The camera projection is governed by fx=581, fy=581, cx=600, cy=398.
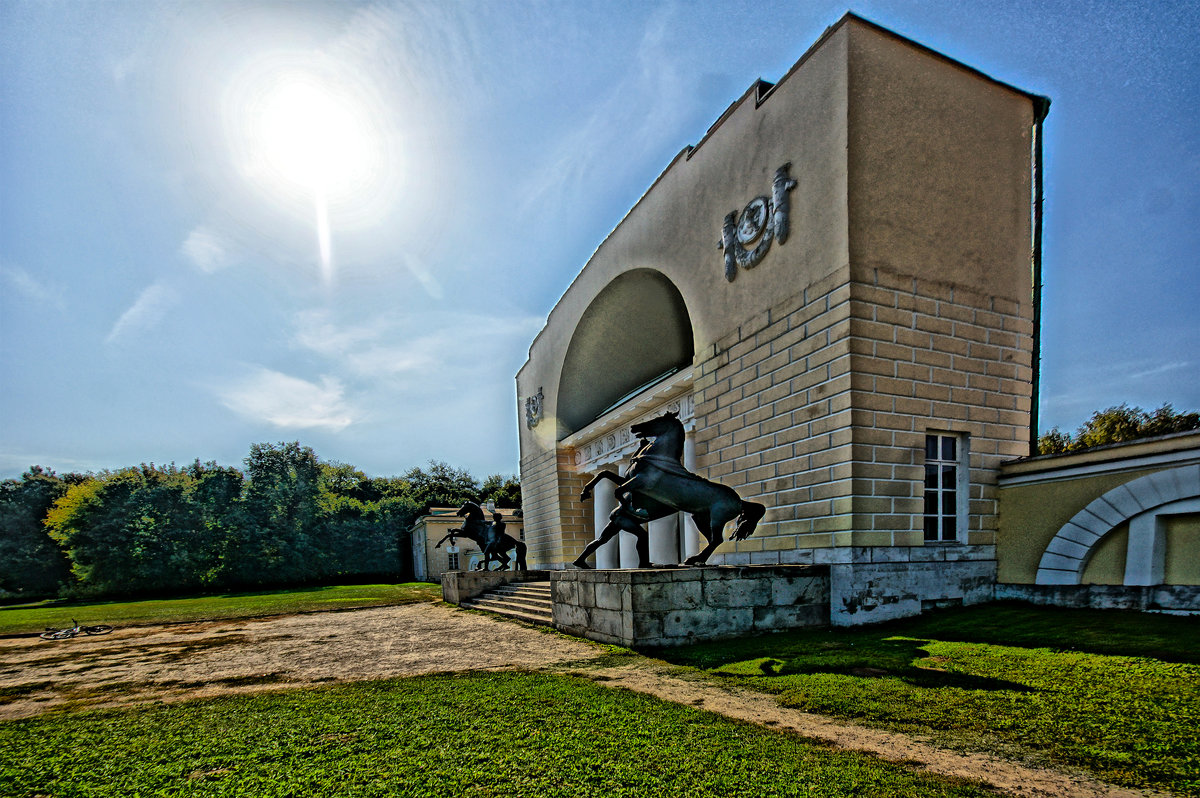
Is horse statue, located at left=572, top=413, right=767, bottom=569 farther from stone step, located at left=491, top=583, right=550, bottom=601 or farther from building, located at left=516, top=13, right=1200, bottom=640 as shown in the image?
stone step, located at left=491, top=583, right=550, bottom=601

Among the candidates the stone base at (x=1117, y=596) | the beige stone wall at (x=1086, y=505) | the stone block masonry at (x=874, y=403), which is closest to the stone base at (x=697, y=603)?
the stone block masonry at (x=874, y=403)

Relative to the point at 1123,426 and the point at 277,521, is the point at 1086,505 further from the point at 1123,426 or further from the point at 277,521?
the point at 277,521

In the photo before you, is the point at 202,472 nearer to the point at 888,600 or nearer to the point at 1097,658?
the point at 888,600

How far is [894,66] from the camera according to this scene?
9117 mm

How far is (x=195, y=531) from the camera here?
33344mm

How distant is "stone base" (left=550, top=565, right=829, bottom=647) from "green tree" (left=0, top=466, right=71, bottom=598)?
143 feet

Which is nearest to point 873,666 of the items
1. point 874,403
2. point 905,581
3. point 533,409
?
point 905,581

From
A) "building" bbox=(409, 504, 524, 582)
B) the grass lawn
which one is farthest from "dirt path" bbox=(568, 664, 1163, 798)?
"building" bbox=(409, 504, 524, 582)

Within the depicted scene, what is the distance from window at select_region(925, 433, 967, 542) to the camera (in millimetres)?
8883

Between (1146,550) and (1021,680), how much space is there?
367cm

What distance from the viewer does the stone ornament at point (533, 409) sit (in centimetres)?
2259

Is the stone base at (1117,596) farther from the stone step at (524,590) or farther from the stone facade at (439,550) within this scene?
the stone facade at (439,550)

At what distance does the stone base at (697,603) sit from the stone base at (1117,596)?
9.58 ft

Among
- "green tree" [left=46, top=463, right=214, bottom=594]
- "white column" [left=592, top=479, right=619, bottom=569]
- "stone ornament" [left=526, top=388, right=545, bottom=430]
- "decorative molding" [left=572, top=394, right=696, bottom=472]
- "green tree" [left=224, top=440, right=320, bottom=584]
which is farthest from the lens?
"green tree" [left=224, top=440, right=320, bottom=584]
